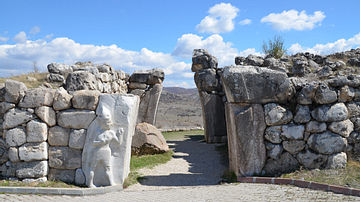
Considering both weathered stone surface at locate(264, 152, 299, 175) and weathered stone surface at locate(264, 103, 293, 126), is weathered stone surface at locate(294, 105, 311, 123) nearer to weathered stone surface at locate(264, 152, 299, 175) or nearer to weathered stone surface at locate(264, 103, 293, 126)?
weathered stone surface at locate(264, 103, 293, 126)

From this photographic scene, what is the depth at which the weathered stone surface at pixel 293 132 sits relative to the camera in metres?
6.18

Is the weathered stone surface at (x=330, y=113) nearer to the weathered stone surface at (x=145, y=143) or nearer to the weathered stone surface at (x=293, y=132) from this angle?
the weathered stone surface at (x=293, y=132)

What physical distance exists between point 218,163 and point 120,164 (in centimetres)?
410

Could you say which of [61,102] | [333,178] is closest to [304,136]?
[333,178]

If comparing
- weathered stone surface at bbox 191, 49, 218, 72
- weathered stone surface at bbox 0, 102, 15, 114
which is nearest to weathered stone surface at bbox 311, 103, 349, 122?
weathered stone surface at bbox 0, 102, 15, 114

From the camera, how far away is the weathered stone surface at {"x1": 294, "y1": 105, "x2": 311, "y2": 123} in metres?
6.19

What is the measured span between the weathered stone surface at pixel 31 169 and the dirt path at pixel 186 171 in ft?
6.58

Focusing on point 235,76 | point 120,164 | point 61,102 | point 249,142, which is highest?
point 235,76

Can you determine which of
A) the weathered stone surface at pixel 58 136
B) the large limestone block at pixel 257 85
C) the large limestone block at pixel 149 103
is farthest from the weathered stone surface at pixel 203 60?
the weathered stone surface at pixel 58 136

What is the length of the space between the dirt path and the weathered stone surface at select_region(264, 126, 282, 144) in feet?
5.97

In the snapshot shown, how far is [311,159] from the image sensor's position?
616cm

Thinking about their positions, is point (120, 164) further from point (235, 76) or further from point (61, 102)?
point (235, 76)

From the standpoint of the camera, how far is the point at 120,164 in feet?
19.1

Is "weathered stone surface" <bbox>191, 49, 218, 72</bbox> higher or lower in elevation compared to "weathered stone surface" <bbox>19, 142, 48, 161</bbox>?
higher
